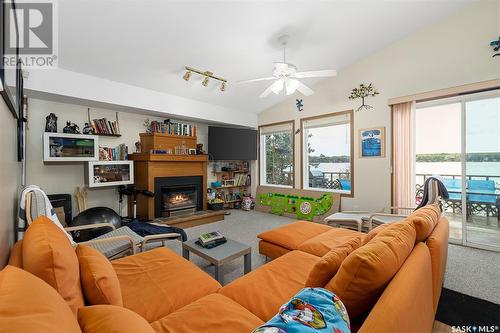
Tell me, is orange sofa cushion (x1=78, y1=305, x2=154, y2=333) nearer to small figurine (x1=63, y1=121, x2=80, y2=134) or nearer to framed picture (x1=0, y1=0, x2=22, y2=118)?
framed picture (x1=0, y1=0, x2=22, y2=118)

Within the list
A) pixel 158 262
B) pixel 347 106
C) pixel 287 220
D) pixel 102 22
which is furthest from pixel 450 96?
pixel 102 22

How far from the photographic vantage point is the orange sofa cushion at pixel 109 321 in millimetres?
753

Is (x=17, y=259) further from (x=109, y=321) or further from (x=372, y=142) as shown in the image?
(x=372, y=142)

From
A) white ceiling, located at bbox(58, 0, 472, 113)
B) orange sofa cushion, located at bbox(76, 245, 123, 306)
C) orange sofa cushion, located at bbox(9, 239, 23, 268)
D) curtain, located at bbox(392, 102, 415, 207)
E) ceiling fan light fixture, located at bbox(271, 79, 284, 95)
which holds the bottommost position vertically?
orange sofa cushion, located at bbox(76, 245, 123, 306)

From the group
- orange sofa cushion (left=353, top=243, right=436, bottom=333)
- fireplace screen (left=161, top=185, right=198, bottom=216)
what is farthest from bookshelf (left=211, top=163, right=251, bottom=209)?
orange sofa cushion (left=353, top=243, right=436, bottom=333)

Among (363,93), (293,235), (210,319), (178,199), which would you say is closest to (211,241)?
(293,235)

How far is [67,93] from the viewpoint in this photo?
3225mm

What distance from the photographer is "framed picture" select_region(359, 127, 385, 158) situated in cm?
391

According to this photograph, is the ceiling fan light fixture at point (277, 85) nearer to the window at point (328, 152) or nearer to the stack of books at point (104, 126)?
the window at point (328, 152)

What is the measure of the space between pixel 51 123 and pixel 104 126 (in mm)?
708

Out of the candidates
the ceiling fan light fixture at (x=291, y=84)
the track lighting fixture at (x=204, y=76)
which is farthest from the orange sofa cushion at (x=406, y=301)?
the track lighting fixture at (x=204, y=76)

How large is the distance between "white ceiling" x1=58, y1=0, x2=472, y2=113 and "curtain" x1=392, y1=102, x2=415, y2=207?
1227 millimetres

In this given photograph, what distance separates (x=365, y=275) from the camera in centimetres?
96

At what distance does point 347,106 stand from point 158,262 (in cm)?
413
